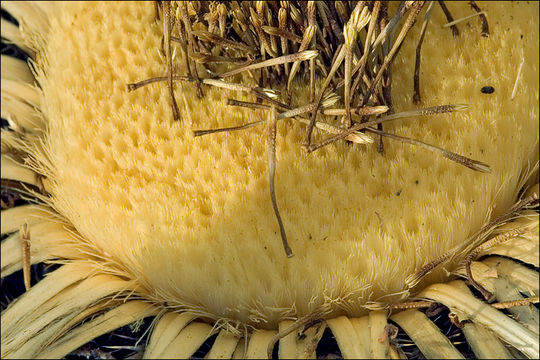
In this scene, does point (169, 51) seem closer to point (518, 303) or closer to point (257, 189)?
point (257, 189)

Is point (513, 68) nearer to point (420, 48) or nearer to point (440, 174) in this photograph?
point (420, 48)

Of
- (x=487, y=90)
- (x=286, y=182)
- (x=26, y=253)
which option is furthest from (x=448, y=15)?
(x=26, y=253)

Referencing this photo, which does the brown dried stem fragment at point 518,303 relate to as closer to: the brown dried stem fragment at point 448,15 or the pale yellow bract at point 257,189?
the pale yellow bract at point 257,189

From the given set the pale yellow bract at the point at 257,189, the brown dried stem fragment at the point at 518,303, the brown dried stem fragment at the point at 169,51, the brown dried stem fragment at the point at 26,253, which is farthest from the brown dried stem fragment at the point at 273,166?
the brown dried stem fragment at the point at 26,253

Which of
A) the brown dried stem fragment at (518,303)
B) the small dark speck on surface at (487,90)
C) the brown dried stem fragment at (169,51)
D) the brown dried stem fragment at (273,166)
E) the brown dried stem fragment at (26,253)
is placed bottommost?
the brown dried stem fragment at (518,303)

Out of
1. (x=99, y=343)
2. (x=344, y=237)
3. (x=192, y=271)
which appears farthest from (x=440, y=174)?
(x=99, y=343)

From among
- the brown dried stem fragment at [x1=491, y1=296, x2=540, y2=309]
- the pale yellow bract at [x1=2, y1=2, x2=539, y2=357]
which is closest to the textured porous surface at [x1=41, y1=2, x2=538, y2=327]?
the pale yellow bract at [x1=2, y1=2, x2=539, y2=357]

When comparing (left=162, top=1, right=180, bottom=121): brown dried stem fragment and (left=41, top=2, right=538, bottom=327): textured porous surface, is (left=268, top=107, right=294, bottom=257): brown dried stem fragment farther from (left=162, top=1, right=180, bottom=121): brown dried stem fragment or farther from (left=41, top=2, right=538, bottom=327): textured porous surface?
(left=162, top=1, right=180, bottom=121): brown dried stem fragment
